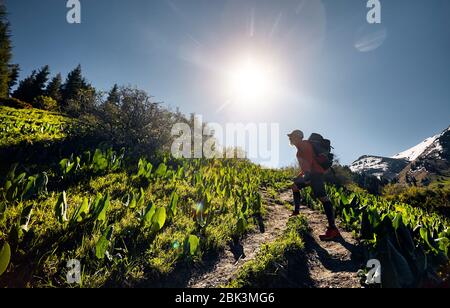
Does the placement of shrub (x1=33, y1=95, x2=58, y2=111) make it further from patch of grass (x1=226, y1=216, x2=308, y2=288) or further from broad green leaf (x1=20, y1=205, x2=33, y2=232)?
patch of grass (x1=226, y1=216, x2=308, y2=288)

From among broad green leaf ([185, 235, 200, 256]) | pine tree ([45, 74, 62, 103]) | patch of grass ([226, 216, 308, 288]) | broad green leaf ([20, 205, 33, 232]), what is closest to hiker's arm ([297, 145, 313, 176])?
patch of grass ([226, 216, 308, 288])

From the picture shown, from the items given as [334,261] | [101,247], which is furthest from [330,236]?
[101,247]

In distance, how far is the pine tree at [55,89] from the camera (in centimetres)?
4406

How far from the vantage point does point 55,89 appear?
45.4 meters

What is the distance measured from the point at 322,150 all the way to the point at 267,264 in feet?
9.65

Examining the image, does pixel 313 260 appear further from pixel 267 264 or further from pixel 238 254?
pixel 238 254

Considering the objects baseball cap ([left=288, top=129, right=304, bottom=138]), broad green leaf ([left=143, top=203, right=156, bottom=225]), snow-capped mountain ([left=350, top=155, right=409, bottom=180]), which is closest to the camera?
broad green leaf ([left=143, top=203, right=156, bottom=225])

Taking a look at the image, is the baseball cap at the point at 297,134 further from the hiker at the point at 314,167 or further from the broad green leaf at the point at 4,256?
the broad green leaf at the point at 4,256

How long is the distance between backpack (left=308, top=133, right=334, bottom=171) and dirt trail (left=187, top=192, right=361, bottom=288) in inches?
56.3

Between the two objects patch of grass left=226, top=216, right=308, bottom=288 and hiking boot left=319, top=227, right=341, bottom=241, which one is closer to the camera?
patch of grass left=226, top=216, right=308, bottom=288

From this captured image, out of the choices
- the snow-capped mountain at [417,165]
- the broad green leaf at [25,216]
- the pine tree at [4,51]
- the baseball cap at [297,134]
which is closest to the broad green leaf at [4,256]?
the broad green leaf at [25,216]

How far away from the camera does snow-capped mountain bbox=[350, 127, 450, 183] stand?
39625 mm
